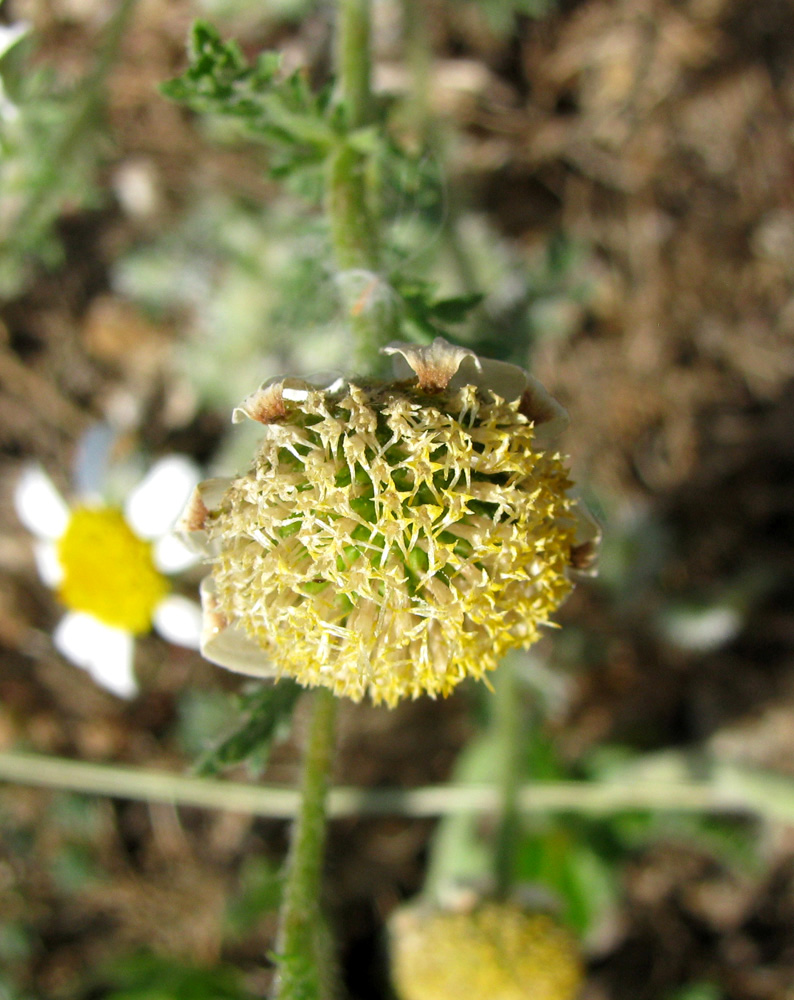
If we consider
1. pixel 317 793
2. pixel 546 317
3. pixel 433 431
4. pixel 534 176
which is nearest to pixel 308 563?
pixel 433 431

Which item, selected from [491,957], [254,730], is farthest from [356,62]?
[491,957]

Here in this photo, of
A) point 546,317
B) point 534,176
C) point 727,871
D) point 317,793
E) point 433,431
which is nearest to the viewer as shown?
point 433,431

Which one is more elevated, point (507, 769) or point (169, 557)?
point (169, 557)

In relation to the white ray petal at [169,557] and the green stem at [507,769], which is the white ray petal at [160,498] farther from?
the green stem at [507,769]

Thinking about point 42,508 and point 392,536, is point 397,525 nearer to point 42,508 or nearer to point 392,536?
point 392,536

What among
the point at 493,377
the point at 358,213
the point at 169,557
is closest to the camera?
the point at 493,377

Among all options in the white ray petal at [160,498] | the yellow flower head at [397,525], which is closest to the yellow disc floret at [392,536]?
the yellow flower head at [397,525]

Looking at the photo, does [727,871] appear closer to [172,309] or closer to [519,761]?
[519,761]
